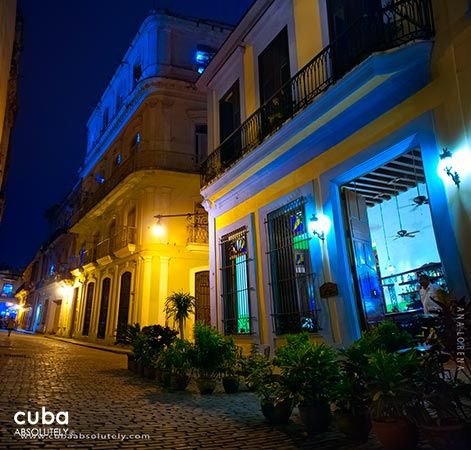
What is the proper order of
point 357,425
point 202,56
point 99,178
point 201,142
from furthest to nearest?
point 99,178, point 202,56, point 201,142, point 357,425

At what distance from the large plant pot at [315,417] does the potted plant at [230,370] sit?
9.47 ft

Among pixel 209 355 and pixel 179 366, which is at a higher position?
pixel 209 355

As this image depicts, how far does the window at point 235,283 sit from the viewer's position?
31.5 feet

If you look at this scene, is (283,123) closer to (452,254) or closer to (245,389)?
(452,254)

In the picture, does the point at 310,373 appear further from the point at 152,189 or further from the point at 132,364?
the point at 152,189

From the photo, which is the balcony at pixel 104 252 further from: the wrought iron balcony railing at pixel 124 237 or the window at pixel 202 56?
the window at pixel 202 56

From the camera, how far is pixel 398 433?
333 centimetres

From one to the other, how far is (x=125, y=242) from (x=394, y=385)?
15.3 meters

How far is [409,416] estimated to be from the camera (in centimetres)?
333

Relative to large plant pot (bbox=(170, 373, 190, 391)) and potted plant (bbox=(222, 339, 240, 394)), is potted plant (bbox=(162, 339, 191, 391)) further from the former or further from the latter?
potted plant (bbox=(222, 339, 240, 394))

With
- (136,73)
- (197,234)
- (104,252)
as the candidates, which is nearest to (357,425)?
(197,234)

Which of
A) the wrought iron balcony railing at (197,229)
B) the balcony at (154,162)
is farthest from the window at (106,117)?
the wrought iron balcony railing at (197,229)

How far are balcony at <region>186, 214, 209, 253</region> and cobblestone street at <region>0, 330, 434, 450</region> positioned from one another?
8.25m

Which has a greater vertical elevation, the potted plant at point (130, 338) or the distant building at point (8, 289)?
the distant building at point (8, 289)
